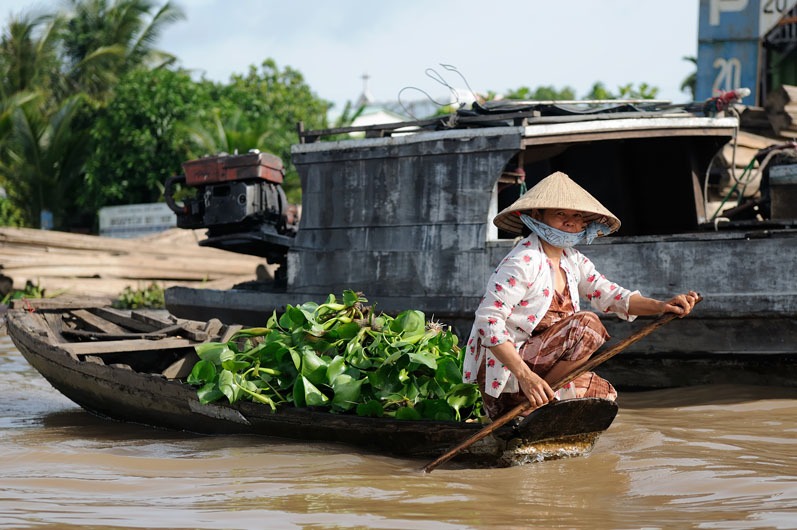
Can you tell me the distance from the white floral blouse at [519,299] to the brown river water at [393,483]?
51cm

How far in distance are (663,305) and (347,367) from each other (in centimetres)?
171

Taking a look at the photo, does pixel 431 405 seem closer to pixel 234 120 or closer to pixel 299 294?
pixel 299 294

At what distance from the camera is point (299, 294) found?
798 cm

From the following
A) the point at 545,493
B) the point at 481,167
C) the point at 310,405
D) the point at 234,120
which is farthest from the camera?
the point at 234,120

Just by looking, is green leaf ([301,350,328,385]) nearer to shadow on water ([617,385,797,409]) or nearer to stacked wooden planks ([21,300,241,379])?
stacked wooden planks ([21,300,241,379])

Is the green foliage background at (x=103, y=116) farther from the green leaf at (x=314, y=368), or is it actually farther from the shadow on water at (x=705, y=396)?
the green leaf at (x=314, y=368)

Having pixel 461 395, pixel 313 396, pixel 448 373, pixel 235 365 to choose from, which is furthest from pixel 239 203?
pixel 461 395

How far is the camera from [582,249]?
6.86 meters

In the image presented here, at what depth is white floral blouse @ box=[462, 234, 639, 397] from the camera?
410 cm

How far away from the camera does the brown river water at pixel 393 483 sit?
3.62 metres

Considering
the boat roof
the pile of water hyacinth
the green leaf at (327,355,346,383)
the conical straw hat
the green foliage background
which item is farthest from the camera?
the green foliage background

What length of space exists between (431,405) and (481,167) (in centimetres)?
278

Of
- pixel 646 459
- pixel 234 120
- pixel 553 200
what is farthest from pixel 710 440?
pixel 234 120

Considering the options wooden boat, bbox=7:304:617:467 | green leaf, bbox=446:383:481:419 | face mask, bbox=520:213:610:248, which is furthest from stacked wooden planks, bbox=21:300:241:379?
face mask, bbox=520:213:610:248
